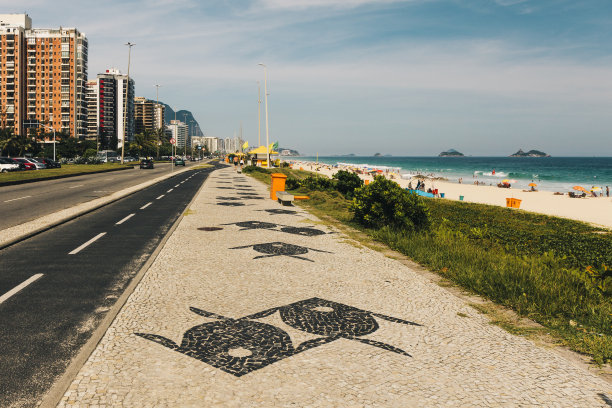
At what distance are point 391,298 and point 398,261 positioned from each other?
2.69 meters

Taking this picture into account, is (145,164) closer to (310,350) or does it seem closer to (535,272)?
(535,272)

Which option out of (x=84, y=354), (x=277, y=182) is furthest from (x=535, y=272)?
(x=277, y=182)

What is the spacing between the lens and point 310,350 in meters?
4.32

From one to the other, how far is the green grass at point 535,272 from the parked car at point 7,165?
4188 centimetres

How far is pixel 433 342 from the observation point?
4.61 meters

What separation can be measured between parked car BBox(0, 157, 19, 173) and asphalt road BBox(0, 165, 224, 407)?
3613cm

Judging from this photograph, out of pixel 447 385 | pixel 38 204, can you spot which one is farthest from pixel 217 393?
pixel 38 204

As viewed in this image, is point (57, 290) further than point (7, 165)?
No

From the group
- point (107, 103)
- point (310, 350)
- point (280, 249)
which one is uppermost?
point (107, 103)

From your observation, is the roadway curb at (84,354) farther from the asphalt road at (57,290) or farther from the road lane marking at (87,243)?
the road lane marking at (87,243)

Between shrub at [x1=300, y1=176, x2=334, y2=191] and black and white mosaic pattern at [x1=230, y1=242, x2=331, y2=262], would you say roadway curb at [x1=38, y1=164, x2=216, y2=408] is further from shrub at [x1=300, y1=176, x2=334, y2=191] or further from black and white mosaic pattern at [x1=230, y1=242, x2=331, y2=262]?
shrub at [x1=300, y1=176, x2=334, y2=191]

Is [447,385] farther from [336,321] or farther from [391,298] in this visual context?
[391,298]

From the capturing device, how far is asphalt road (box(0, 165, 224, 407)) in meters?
3.79

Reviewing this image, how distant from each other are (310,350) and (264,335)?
23.8 inches
